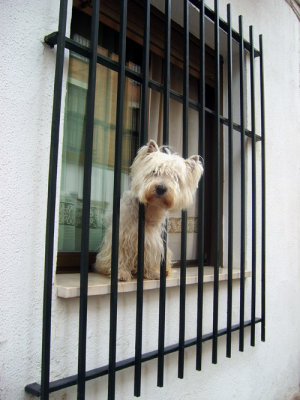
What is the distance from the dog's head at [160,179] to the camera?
7.95ft

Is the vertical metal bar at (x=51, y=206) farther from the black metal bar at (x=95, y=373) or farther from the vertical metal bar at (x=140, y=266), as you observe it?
the vertical metal bar at (x=140, y=266)

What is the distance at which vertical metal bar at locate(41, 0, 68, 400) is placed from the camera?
180 cm

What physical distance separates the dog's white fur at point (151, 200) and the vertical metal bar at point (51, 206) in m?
0.68

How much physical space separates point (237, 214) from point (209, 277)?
868mm

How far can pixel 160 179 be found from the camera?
2.45m

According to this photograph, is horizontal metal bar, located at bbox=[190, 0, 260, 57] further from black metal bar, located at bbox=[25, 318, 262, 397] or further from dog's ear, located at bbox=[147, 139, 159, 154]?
black metal bar, located at bbox=[25, 318, 262, 397]

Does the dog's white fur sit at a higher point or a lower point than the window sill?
higher

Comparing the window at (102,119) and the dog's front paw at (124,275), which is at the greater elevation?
the window at (102,119)

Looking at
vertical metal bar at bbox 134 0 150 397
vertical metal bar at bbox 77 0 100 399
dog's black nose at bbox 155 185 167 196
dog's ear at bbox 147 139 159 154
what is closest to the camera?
vertical metal bar at bbox 77 0 100 399

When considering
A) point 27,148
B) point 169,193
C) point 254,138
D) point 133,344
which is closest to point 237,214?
point 254,138

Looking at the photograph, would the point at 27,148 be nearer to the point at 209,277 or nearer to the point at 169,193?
the point at 169,193

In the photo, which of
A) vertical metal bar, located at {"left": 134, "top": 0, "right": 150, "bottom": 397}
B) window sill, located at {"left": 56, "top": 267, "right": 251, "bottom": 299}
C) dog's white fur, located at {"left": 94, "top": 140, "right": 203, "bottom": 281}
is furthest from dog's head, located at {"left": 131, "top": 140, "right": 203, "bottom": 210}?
window sill, located at {"left": 56, "top": 267, "right": 251, "bottom": 299}

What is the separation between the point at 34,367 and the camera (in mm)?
1907

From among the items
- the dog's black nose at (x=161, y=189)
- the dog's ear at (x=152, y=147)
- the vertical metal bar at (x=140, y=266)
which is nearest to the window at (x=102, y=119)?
the vertical metal bar at (x=140, y=266)
